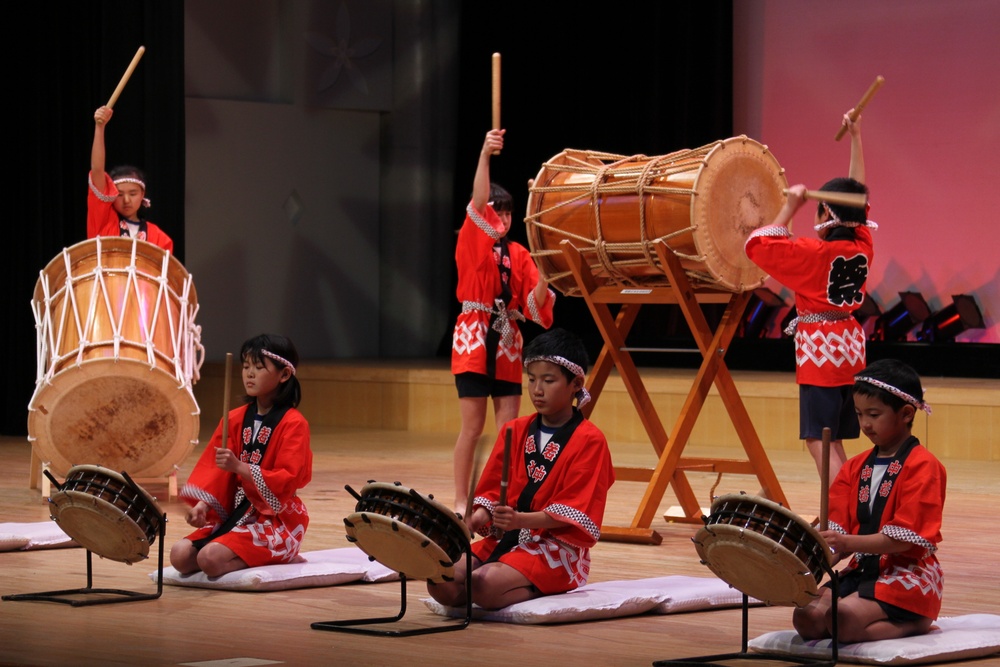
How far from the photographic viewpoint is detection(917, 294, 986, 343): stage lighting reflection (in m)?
8.82

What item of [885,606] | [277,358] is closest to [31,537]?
[277,358]

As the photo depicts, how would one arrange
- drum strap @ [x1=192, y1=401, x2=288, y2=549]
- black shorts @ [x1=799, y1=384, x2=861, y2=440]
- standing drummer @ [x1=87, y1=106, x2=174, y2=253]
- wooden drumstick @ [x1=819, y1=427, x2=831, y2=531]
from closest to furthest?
1. wooden drumstick @ [x1=819, y1=427, x2=831, y2=531]
2. drum strap @ [x1=192, y1=401, x2=288, y2=549]
3. black shorts @ [x1=799, y1=384, x2=861, y2=440]
4. standing drummer @ [x1=87, y1=106, x2=174, y2=253]

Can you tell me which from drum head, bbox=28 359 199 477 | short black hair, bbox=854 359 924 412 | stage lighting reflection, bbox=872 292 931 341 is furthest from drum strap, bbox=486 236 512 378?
stage lighting reflection, bbox=872 292 931 341

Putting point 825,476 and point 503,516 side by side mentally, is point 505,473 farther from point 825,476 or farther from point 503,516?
point 825,476

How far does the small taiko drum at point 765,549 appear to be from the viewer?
3.34m

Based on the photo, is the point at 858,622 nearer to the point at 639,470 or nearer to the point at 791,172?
the point at 639,470

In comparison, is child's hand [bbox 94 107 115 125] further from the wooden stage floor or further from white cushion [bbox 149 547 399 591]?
white cushion [bbox 149 547 399 591]

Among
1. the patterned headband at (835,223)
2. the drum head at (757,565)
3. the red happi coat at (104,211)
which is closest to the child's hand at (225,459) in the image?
the drum head at (757,565)

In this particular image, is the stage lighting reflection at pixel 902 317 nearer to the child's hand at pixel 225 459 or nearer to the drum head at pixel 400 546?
the child's hand at pixel 225 459

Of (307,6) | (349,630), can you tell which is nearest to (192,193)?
(307,6)

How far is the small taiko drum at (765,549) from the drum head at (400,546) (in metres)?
0.62

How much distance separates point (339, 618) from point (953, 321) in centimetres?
552

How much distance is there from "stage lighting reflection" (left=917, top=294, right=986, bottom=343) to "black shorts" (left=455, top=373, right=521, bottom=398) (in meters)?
3.71

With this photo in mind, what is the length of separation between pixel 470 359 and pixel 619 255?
62cm
